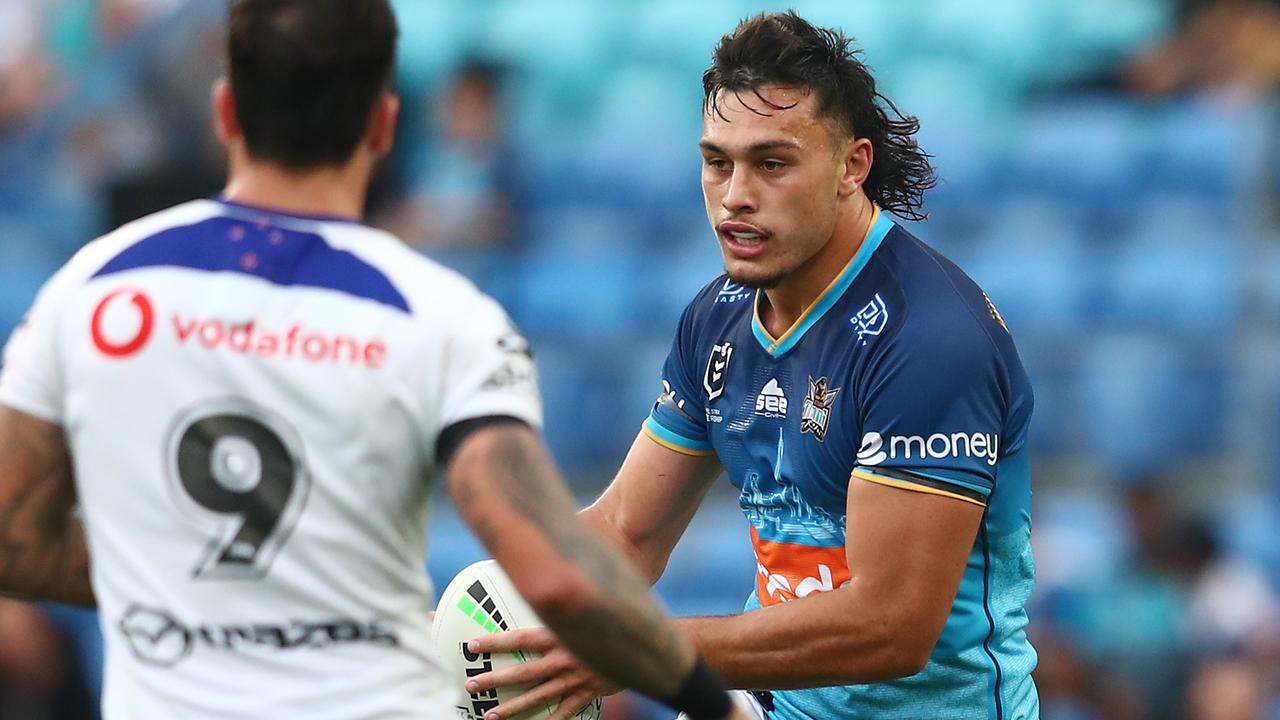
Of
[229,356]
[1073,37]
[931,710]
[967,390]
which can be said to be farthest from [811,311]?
[1073,37]

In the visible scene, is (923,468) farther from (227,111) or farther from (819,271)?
(227,111)

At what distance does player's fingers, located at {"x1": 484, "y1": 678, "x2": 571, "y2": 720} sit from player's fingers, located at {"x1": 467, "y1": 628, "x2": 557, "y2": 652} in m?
0.08

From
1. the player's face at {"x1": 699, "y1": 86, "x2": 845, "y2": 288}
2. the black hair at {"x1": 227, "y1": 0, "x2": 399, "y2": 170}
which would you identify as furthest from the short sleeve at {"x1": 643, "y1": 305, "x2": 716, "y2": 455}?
the black hair at {"x1": 227, "y1": 0, "x2": 399, "y2": 170}

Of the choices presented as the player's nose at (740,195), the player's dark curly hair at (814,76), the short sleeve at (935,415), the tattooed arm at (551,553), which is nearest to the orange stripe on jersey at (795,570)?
the short sleeve at (935,415)

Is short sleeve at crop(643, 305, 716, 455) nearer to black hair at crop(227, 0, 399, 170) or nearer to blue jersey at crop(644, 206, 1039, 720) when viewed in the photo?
blue jersey at crop(644, 206, 1039, 720)

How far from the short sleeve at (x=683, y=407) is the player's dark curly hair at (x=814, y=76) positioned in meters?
0.62

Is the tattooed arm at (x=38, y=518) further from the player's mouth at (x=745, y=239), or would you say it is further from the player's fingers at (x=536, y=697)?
the player's mouth at (x=745, y=239)

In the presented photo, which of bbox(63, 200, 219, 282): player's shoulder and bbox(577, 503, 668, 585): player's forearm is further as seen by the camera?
bbox(577, 503, 668, 585): player's forearm

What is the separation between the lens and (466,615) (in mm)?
4176

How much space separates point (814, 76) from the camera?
4.25 metres

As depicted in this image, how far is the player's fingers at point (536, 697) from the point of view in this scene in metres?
3.85

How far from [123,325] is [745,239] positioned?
5.83 ft

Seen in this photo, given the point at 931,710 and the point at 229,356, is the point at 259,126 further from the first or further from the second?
the point at 931,710

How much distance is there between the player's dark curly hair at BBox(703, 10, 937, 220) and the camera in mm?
4246
